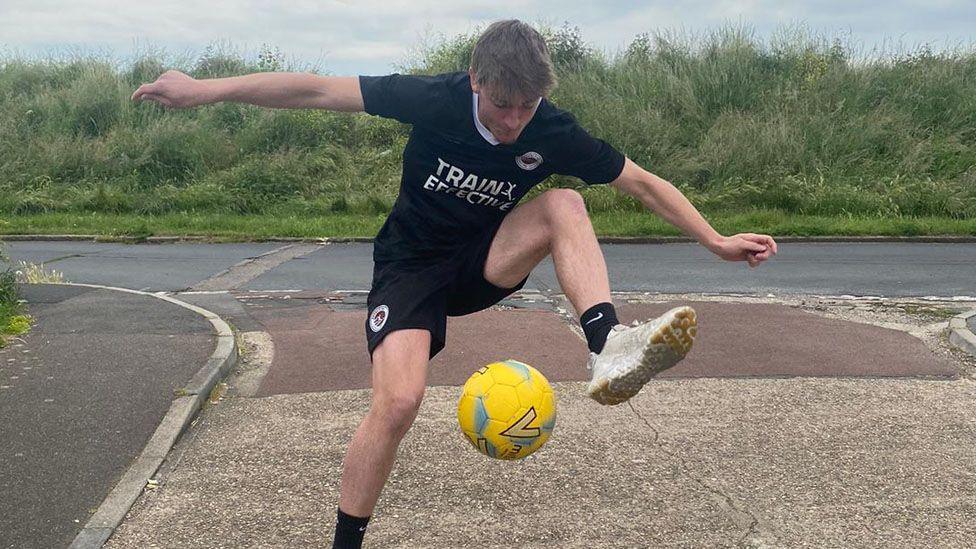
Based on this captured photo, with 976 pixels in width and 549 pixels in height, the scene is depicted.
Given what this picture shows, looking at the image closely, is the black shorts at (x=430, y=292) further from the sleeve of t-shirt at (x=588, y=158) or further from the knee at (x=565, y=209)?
the sleeve of t-shirt at (x=588, y=158)

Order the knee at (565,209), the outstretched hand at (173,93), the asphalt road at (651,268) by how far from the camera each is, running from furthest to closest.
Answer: the asphalt road at (651,268) → the knee at (565,209) → the outstretched hand at (173,93)

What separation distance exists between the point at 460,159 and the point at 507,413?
1066 mm

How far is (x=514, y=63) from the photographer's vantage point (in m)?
3.64

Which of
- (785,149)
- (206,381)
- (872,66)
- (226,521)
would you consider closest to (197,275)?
(206,381)

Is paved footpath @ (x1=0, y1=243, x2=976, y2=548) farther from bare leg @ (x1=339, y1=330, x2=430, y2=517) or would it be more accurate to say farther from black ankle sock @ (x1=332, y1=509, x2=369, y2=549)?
bare leg @ (x1=339, y1=330, x2=430, y2=517)

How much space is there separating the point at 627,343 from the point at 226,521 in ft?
7.51

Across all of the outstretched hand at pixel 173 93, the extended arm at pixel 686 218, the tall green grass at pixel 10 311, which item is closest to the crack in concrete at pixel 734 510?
the extended arm at pixel 686 218

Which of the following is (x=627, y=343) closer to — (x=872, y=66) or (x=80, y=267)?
(x=80, y=267)

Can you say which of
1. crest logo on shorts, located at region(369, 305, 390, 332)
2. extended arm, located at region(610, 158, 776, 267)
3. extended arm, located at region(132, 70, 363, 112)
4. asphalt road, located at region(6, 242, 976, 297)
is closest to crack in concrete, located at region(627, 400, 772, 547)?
extended arm, located at region(610, 158, 776, 267)

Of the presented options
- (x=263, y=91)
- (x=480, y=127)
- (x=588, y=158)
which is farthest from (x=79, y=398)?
(x=588, y=158)

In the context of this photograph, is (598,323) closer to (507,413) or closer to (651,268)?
(507,413)

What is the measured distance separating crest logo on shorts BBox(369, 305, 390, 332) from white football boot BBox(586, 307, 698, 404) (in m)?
0.91

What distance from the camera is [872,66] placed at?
26781 mm

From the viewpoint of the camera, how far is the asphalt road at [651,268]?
40.3 ft
